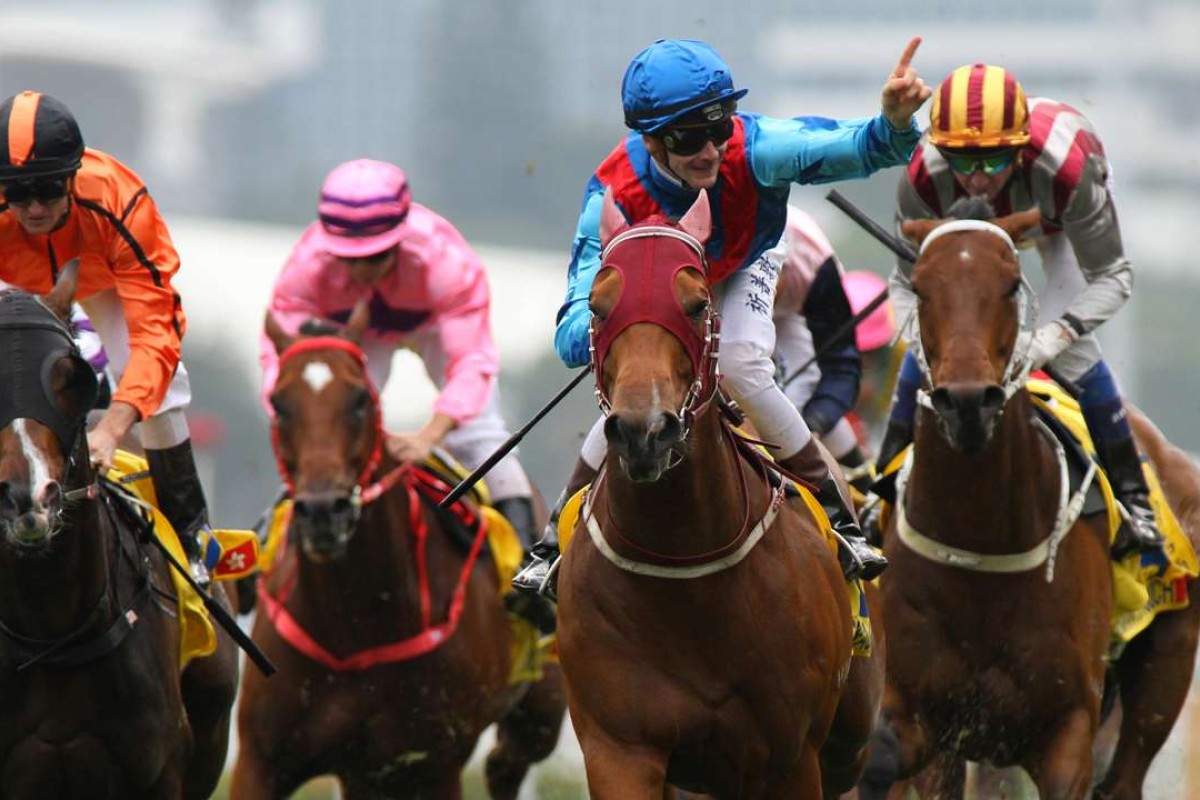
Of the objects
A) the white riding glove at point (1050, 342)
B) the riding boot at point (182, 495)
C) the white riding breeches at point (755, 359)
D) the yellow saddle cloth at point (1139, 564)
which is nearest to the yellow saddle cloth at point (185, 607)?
the riding boot at point (182, 495)

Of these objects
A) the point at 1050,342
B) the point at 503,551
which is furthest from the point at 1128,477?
the point at 503,551

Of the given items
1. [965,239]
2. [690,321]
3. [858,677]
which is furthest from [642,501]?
[965,239]

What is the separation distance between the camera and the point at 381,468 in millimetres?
8469

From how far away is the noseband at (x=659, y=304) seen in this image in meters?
5.32

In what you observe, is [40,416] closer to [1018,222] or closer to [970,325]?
[970,325]

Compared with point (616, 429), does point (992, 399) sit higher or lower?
lower

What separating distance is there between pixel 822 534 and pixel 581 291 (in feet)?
3.17

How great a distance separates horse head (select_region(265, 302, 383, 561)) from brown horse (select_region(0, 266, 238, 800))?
0.82 metres

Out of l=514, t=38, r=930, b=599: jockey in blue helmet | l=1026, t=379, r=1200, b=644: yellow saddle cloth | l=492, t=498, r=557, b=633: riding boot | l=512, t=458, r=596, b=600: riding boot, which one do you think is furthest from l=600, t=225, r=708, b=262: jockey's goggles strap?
l=492, t=498, r=557, b=633: riding boot

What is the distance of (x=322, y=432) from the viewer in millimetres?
7613

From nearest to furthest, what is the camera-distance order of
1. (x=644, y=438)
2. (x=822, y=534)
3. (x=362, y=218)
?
(x=644, y=438) < (x=822, y=534) < (x=362, y=218)

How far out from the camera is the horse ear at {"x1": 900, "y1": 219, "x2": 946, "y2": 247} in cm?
751

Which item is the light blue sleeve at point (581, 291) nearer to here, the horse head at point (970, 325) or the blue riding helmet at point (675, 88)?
the blue riding helmet at point (675, 88)

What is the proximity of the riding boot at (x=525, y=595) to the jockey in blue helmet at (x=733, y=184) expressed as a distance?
2260mm
